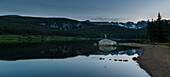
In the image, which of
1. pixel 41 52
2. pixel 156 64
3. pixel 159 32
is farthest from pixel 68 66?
pixel 159 32

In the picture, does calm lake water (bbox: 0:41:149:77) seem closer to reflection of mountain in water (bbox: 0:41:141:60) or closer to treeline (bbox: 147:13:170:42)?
reflection of mountain in water (bbox: 0:41:141:60)

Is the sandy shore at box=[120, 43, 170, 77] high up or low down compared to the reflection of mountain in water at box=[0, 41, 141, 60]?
up

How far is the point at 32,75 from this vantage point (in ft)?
63.8

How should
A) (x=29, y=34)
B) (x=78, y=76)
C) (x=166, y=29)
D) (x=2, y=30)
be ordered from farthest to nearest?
(x=29, y=34) < (x=2, y=30) < (x=166, y=29) < (x=78, y=76)

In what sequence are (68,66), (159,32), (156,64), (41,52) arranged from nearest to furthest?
(156,64)
(68,66)
(41,52)
(159,32)

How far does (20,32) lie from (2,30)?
20022 mm

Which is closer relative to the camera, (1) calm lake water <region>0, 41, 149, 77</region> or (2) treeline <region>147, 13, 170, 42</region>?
(1) calm lake water <region>0, 41, 149, 77</region>

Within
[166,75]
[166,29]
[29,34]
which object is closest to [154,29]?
[166,29]

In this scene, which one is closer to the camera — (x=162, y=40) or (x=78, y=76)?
(x=78, y=76)

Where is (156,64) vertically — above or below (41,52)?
above

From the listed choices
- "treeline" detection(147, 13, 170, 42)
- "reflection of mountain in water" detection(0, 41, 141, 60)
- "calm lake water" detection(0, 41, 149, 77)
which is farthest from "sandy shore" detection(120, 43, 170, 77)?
"treeline" detection(147, 13, 170, 42)

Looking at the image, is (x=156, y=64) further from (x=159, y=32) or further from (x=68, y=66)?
(x=159, y=32)

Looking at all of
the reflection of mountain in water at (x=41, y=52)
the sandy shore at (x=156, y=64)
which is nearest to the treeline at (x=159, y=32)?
the reflection of mountain in water at (x=41, y=52)

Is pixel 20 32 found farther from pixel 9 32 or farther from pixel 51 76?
pixel 51 76
